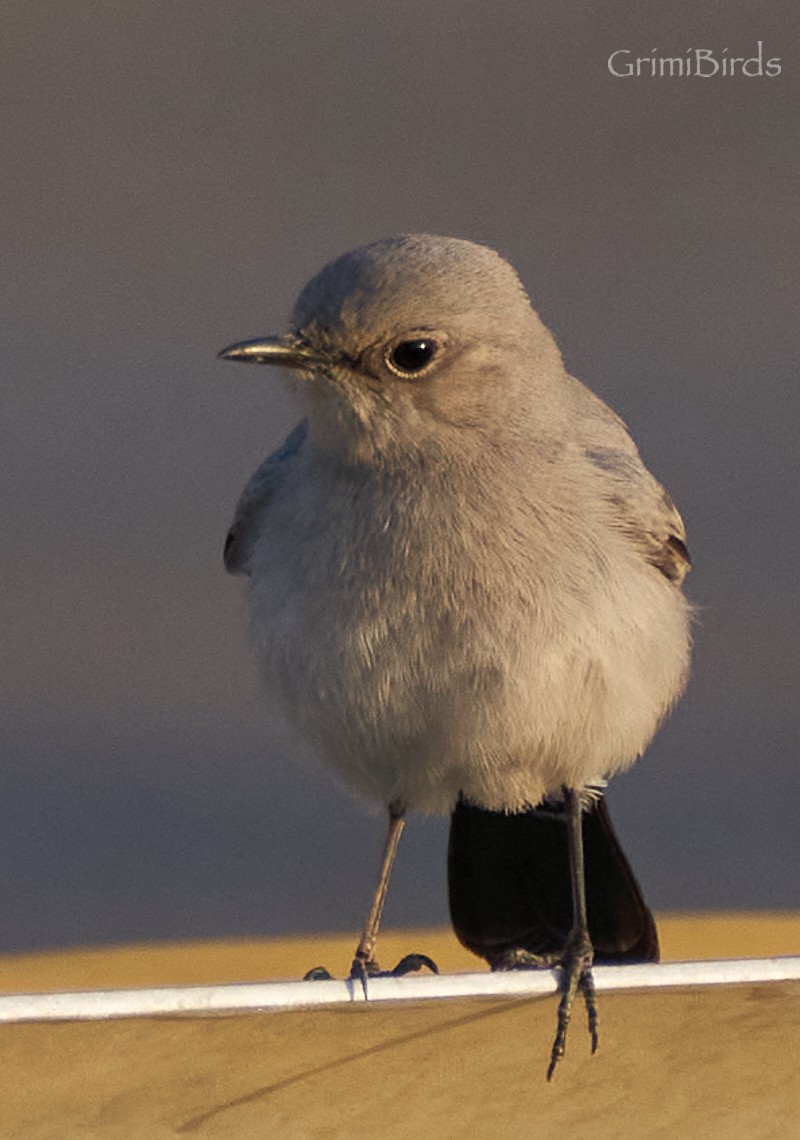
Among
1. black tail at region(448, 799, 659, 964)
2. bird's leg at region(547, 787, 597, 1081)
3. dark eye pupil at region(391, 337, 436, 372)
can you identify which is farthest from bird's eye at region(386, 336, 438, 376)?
black tail at region(448, 799, 659, 964)

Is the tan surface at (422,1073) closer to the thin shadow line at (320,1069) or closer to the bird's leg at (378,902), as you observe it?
the thin shadow line at (320,1069)

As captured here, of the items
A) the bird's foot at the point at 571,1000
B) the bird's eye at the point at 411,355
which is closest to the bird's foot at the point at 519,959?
the bird's foot at the point at 571,1000

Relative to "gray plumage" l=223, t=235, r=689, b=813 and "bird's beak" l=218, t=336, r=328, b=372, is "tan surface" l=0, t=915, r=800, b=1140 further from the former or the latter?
"bird's beak" l=218, t=336, r=328, b=372

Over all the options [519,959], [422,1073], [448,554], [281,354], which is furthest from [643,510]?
[422,1073]

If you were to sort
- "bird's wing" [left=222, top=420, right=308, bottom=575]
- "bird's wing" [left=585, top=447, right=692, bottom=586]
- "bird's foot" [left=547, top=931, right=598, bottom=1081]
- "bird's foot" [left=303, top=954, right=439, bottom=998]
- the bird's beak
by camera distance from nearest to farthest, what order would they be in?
"bird's foot" [left=547, top=931, right=598, bottom=1081] < the bird's beak < "bird's wing" [left=585, top=447, right=692, bottom=586] < "bird's foot" [left=303, top=954, right=439, bottom=998] < "bird's wing" [left=222, top=420, right=308, bottom=575]

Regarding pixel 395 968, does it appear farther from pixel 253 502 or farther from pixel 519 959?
pixel 253 502

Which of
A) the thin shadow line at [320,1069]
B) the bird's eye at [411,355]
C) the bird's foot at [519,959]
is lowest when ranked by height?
the bird's foot at [519,959]
